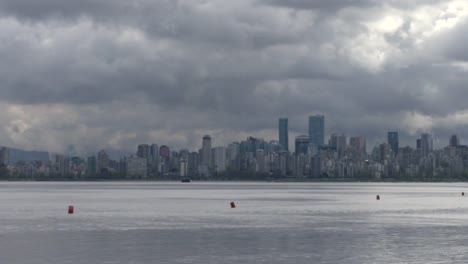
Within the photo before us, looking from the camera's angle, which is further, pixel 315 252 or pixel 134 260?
pixel 315 252

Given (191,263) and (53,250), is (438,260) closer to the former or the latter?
(191,263)

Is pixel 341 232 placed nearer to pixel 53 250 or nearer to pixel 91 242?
pixel 91 242

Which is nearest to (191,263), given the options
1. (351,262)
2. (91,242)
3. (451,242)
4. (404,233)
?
(351,262)

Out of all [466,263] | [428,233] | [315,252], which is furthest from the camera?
[428,233]

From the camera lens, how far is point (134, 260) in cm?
4222

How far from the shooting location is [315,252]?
4656cm

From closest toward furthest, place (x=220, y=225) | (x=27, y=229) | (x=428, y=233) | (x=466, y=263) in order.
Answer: (x=466, y=263) → (x=428, y=233) → (x=27, y=229) → (x=220, y=225)

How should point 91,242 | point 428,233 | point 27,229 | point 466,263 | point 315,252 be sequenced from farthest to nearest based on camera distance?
1. point 27,229
2. point 428,233
3. point 91,242
4. point 315,252
5. point 466,263

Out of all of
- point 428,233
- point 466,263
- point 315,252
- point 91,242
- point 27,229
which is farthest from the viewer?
point 27,229

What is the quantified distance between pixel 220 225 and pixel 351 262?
1106 inches

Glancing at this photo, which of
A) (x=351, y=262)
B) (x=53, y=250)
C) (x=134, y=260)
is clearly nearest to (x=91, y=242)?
(x=53, y=250)

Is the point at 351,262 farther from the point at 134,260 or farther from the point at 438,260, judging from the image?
the point at 134,260

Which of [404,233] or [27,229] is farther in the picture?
[27,229]

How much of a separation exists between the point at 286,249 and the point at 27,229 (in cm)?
2516
